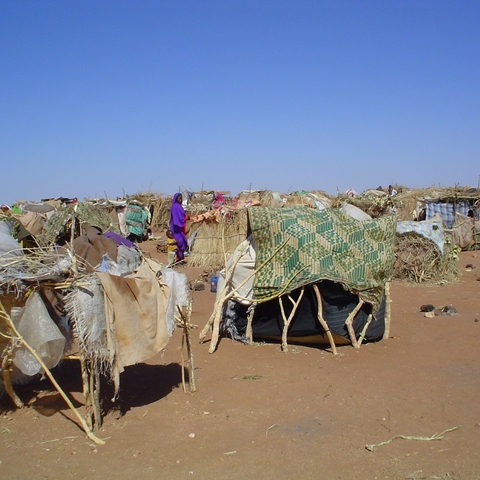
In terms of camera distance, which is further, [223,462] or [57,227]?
[57,227]

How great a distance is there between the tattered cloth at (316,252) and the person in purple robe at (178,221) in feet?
24.0

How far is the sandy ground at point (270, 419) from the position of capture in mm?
3959

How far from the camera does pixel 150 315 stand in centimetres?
470

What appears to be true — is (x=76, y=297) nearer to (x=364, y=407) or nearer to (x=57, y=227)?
(x=364, y=407)

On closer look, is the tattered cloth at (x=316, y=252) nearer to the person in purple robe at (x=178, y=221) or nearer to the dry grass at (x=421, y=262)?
the dry grass at (x=421, y=262)

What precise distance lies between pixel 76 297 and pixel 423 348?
4.73 meters

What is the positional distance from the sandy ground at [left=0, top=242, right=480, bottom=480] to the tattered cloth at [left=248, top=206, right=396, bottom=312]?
0.86 m

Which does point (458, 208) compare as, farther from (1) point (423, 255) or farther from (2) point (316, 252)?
(2) point (316, 252)

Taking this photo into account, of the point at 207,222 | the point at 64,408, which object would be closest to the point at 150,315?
the point at 64,408

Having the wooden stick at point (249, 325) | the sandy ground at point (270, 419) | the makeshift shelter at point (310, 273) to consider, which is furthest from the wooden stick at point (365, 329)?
the wooden stick at point (249, 325)

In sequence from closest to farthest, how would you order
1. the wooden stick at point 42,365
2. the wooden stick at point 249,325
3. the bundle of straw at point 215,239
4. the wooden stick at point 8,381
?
the wooden stick at point 42,365 → the wooden stick at point 8,381 → the wooden stick at point 249,325 → the bundle of straw at point 215,239

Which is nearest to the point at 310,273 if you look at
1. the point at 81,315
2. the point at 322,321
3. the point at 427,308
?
the point at 322,321

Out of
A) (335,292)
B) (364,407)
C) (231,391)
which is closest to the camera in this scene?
(364,407)

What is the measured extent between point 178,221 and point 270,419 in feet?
32.5
